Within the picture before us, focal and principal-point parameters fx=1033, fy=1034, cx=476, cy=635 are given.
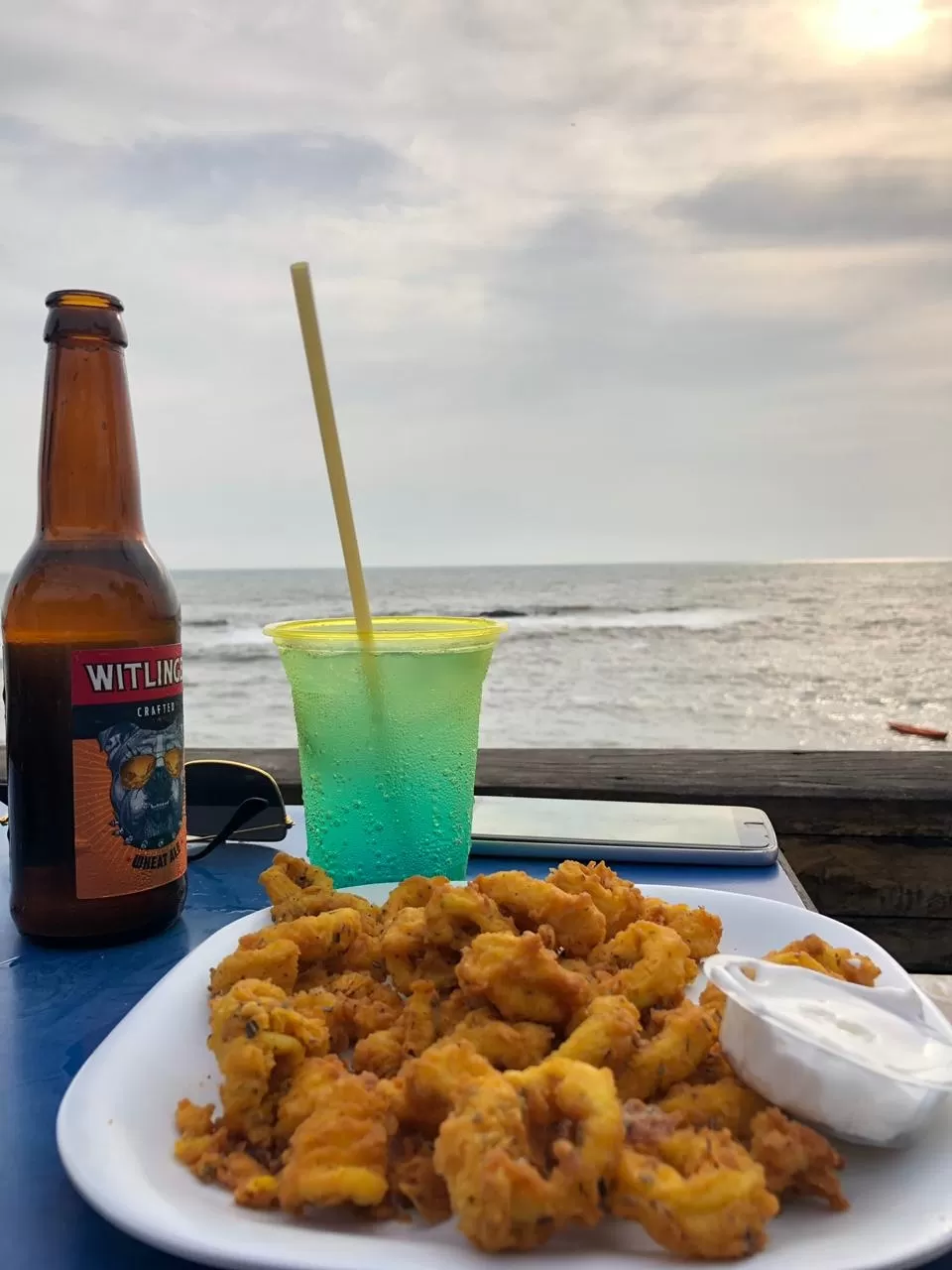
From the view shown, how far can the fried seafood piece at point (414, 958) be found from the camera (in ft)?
3.07

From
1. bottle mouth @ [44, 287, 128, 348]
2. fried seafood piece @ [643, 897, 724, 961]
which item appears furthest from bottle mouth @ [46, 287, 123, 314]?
fried seafood piece @ [643, 897, 724, 961]

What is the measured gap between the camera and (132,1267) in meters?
0.64

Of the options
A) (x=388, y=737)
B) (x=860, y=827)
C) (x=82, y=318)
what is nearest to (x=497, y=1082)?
(x=388, y=737)

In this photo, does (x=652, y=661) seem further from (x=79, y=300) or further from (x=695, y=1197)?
(x=695, y=1197)

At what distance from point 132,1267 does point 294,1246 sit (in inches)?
5.0

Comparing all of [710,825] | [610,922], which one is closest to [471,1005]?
[610,922]

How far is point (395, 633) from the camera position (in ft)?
4.53

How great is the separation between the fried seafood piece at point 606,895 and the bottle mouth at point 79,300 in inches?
33.0

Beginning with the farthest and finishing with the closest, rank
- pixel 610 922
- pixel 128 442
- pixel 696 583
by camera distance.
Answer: pixel 696 583
pixel 128 442
pixel 610 922

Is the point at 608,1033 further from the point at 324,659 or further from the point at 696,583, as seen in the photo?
the point at 696,583

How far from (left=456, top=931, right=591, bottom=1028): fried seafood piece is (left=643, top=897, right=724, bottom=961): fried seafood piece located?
243 millimetres

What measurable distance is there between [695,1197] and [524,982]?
24 cm

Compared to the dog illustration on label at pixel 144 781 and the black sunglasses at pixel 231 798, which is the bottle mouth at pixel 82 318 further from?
the black sunglasses at pixel 231 798

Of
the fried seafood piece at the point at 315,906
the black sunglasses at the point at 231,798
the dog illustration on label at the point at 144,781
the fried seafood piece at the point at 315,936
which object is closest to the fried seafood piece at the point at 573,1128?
the fried seafood piece at the point at 315,936
